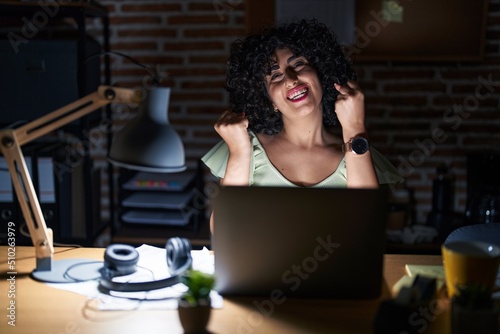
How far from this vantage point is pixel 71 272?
1.43 metres

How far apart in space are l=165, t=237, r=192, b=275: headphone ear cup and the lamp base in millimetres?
187

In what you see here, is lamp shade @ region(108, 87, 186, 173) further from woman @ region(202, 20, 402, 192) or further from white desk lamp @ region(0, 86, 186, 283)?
woman @ region(202, 20, 402, 192)

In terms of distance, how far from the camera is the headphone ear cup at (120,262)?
54.6 inches

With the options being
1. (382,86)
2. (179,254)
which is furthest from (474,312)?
(382,86)

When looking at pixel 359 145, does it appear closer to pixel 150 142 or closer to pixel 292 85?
pixel 292 85

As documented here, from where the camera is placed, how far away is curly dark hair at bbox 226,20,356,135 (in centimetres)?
198

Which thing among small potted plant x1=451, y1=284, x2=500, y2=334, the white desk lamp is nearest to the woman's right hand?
the white desk lamp

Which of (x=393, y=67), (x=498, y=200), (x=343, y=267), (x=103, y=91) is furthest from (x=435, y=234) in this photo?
(x=103, y=91)

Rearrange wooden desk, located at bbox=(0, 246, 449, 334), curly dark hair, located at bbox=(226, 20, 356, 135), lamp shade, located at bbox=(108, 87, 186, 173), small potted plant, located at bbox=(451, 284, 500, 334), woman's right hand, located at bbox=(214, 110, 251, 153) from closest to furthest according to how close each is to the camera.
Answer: small potted plant, located at bbox=(451, 284, 500, 334) < wooden desk, located at bbox=(0, 246, 449, 334) < lamp shade, located at bbox=(108, 87, 186, 173) < woman's right hand, located at bbox=(214, 110, 251, 153) < curly dark hair, located at bbox=(226, 20, 356, 135)

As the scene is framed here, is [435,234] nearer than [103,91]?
No

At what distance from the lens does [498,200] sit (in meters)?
2.73

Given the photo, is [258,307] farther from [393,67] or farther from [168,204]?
[393,67]

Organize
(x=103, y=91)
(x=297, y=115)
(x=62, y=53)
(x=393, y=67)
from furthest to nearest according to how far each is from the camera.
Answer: (x=393, y=67) → (x=62, y=53) → (x=297, y=115) → (x=103, y=91)

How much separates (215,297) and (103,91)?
0.50 meters
